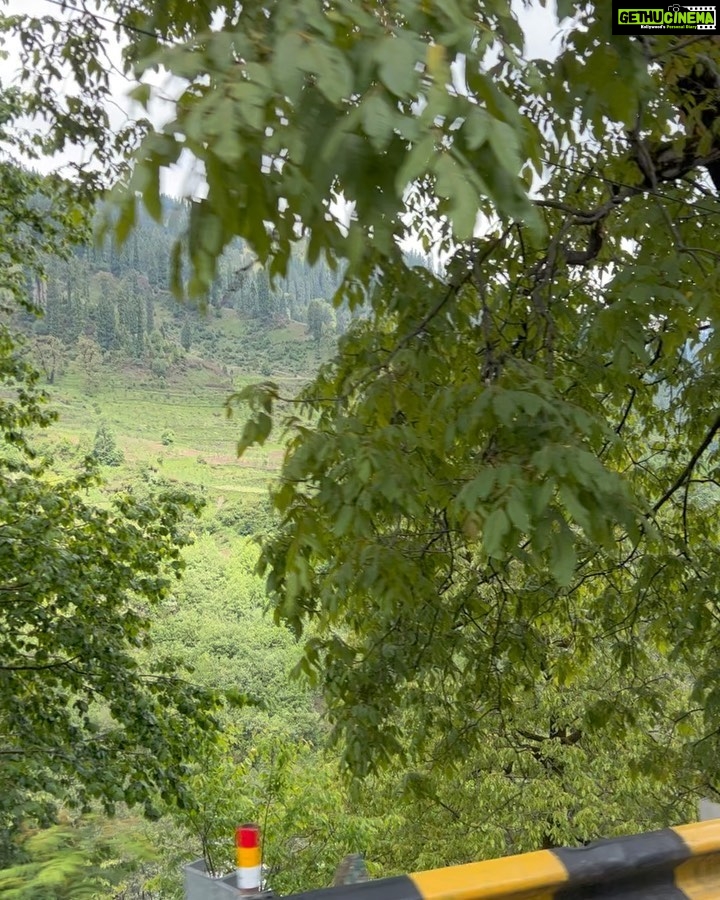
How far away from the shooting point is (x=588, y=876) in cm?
150

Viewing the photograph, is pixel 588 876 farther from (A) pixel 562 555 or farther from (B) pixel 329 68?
(B) pixel 329 68

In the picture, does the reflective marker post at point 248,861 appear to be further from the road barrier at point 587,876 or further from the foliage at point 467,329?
the foliage at point 467,329

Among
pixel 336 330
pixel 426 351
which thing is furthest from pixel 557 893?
pixel 336 330

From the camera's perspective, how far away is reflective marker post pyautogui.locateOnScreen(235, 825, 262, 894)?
128 cm

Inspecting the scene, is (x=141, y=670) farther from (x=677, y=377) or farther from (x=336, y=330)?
(x=677, y=377)

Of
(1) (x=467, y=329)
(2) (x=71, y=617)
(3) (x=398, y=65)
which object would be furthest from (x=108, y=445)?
(3) (x=398, y=65)

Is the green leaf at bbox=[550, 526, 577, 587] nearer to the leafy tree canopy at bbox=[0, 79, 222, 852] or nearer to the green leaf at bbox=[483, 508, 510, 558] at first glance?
the green leaf at bbox=[483, 508, 510, 558]

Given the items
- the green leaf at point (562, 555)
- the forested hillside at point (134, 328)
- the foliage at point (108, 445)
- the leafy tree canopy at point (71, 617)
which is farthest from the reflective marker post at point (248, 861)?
the foliage at point (108, 445)

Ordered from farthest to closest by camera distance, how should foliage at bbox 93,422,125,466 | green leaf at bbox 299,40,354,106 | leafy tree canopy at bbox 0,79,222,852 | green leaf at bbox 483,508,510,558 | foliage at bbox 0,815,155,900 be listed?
foliage at bbox 93,422,125,466, leafy tree canopy at bbox 0,79,222,852, green leaf at bbox 483,508,510,558, foliage at bbox 0,815,155,900, green leaf at bbox 299,40,354,106

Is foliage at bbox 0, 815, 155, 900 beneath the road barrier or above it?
beneath

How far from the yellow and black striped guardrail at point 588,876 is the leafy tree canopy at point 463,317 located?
0.65 meters

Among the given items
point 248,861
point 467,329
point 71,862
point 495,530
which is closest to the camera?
point 248,861

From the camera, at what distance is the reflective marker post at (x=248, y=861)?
128 cm

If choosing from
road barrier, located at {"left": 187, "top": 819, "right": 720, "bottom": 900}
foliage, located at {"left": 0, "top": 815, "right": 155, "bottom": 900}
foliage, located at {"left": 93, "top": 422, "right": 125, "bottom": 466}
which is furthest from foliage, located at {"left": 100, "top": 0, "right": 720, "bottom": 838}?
foliage, located at {"left": 93, "top": 422, "right": 125, "bottom": 466}
